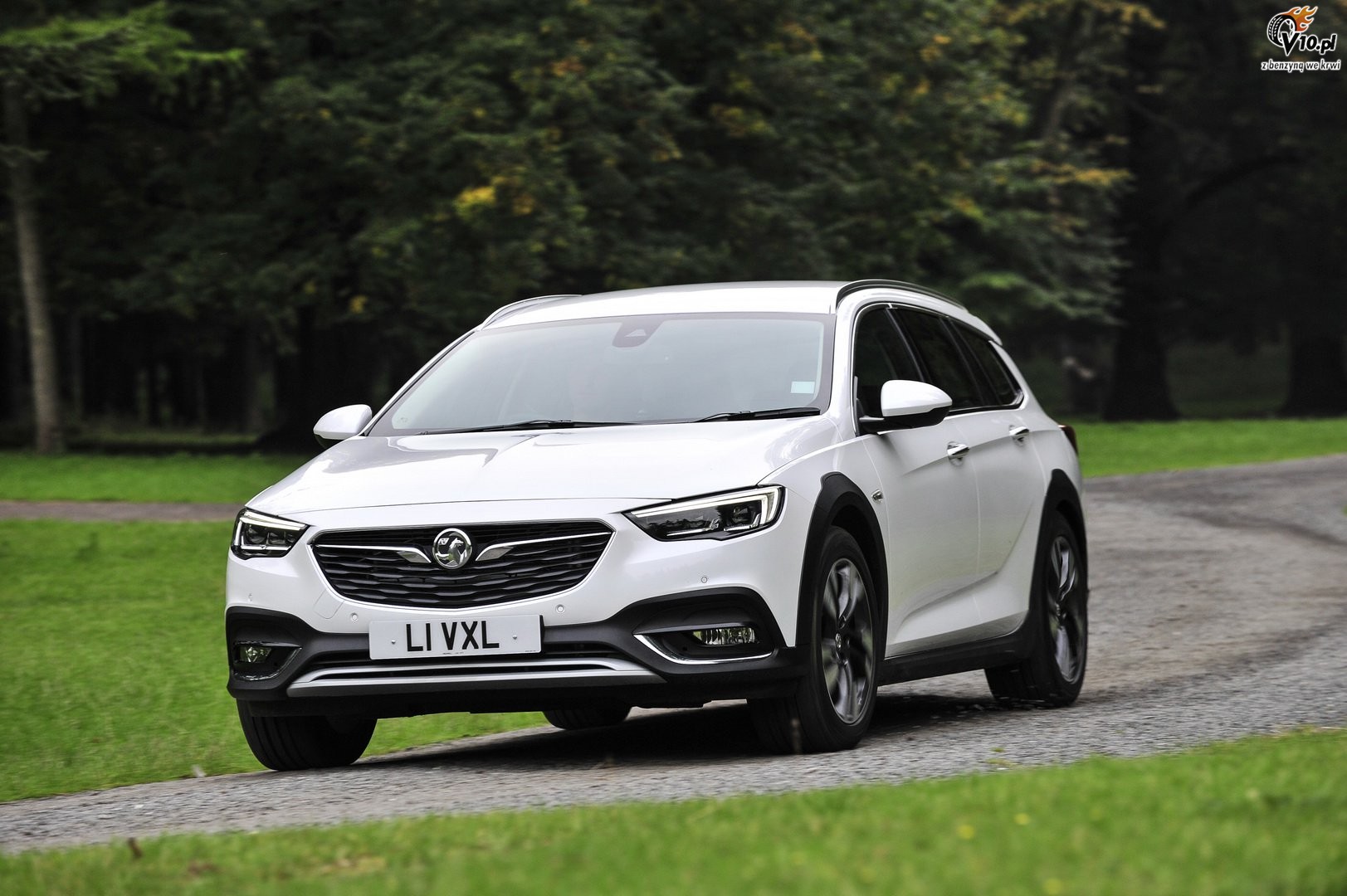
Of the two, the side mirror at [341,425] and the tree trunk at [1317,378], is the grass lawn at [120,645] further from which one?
the tree trunk at [1317,378]

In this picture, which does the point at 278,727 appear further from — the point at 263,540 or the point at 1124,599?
the point at 1124,599

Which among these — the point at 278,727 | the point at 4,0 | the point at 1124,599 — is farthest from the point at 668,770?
the point at 4,0

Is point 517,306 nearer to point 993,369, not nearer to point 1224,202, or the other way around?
point 993,369

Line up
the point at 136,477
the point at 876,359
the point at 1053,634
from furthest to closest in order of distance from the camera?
1. the point at 136,477
2. the point at 1053,634
3. the point at 876,359

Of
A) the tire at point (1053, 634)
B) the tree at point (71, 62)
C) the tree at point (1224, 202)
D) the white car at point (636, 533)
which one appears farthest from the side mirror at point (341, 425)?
the tree at point (1224, 202)

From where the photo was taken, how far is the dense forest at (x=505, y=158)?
27953 millimetres

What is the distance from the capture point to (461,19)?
29172 mm

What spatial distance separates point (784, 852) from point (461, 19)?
25734 mm

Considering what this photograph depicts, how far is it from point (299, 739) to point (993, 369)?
401 centimetres

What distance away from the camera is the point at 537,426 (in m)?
8.03

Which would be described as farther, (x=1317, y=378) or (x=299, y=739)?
(x=1317, y=378)

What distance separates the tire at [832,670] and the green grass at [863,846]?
1218mm

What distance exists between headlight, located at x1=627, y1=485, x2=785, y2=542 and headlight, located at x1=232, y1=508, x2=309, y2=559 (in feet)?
4.14

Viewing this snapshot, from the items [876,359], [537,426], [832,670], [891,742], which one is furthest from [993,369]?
[832,670]
